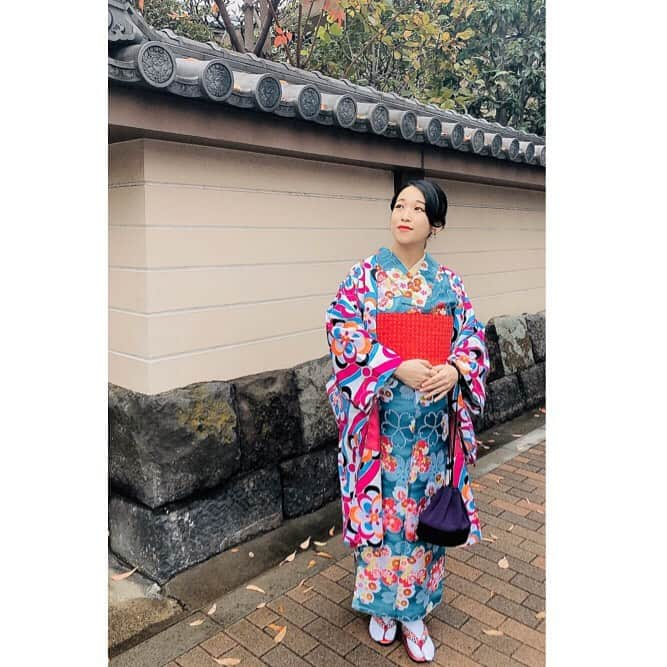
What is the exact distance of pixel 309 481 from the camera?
4.29 meters

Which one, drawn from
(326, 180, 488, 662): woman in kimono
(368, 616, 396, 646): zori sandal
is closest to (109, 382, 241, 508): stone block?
(326, 180, 488, 662): woman in kimono

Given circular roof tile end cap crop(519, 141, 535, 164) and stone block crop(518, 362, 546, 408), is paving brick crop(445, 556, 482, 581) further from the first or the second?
circular roof tile end cap crop(519, 141, 535, 164)

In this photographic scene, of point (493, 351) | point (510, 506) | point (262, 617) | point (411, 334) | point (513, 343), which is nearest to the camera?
point (411, 334)

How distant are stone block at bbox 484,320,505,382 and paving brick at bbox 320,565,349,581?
3.28m

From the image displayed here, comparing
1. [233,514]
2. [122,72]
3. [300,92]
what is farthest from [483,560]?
[122,72]

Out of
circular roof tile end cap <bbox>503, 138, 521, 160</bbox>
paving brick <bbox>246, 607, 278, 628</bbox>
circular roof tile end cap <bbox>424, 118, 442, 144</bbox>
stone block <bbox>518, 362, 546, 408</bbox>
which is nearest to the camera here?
paving brick <bbox>246, 607, 278, 628</bbox>

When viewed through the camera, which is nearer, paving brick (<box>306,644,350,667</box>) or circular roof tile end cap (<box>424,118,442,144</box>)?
paving brick (<box>306,644,350,667</box>)

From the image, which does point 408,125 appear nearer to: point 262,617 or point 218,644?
point 262,617

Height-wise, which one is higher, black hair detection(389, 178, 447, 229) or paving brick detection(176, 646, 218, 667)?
black hair detection(389, 178, 447, 229)

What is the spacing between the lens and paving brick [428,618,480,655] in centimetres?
297

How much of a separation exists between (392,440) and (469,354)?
553mm

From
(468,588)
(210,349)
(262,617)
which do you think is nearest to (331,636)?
(262,617)

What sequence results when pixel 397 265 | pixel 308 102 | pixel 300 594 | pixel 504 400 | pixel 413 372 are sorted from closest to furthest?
pixel 413 372
pixel 397 265
pixel 300 594
pixel 308 102
pixel 504 400

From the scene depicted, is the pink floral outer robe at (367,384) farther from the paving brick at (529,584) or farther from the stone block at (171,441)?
the stone block at (171,441)
